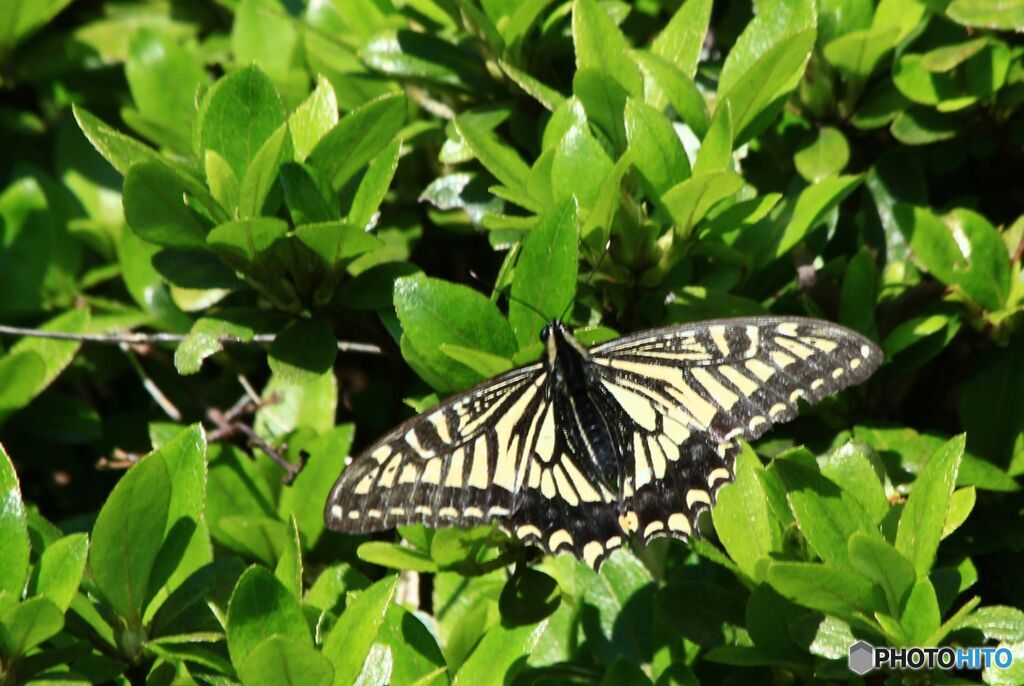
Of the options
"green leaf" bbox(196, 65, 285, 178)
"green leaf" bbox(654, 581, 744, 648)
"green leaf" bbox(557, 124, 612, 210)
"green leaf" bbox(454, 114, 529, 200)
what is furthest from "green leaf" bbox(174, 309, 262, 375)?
"green leaf" bbox(654, 581, 744, 648)

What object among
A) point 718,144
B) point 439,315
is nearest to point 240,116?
point 439,315

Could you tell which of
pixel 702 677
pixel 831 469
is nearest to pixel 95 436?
pixel 702 677

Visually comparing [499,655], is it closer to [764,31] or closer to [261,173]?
[261,173]

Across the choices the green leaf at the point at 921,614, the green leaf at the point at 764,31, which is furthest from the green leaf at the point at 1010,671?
the green leaf at the point at 764,31

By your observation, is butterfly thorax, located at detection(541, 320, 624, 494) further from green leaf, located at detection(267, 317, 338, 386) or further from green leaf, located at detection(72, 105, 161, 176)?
green leaf, located at detection(72, 105, 161, 176)

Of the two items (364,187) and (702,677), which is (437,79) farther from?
(702,677)

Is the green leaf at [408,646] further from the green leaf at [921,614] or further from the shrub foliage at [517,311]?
the green leaf at [921,614]
